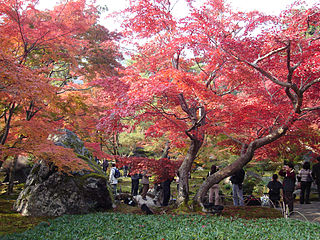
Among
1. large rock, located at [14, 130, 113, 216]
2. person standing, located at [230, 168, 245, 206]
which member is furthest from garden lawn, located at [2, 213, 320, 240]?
person standing, located at [230, 168, 245, 206]

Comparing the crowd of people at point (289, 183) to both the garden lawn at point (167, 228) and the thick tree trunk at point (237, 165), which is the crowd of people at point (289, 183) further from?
the garden lawn at point (167, 228)

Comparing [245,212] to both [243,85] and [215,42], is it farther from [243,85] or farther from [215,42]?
[215,42]

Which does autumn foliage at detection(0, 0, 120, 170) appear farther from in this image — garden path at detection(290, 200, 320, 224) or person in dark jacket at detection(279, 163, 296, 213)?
garden path at detection(290, 200, 320, 224)

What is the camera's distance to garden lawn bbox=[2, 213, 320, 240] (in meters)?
4.59

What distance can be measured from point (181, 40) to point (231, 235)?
4.93m

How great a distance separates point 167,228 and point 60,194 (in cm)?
365

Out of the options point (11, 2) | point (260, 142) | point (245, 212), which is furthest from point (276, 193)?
point (11, 2)

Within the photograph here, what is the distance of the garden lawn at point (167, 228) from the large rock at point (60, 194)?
0.74 m

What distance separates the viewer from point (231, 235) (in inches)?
176

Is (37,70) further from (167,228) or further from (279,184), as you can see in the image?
(279,184)

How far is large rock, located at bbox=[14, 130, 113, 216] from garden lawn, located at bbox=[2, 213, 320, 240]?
2.42ft

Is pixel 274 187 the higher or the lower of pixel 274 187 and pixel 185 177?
the lower

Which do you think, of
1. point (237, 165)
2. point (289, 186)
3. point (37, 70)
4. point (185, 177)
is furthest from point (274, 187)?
point (37, 70)

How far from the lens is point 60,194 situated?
7035mm
